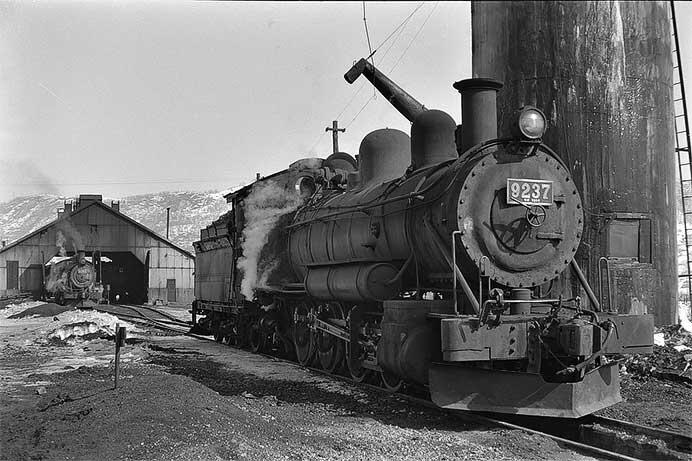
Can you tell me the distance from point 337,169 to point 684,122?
730cm

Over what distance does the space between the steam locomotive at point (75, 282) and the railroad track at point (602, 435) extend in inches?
1337

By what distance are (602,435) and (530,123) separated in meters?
3.85

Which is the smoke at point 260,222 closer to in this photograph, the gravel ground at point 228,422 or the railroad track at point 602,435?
the gravel ground at point 228,422

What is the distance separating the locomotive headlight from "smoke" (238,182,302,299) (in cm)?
788

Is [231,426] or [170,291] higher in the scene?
[170,291]

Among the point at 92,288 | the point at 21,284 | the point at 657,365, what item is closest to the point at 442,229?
the point at 657,365

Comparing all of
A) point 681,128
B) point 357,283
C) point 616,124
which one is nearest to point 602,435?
point 357,283

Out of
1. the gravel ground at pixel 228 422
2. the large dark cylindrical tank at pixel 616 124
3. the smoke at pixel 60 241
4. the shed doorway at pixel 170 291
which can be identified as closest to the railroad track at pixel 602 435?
the gravel ground at pixel 228 422

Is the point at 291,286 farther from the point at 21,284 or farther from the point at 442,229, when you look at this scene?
the point at 21,284

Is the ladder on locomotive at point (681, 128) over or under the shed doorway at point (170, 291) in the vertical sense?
over

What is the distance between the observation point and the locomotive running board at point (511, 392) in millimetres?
8328

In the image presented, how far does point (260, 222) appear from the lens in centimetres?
1641

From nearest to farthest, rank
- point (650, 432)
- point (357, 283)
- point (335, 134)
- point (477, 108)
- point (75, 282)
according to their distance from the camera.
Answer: point (650, 432)
point (477, 108)
point (357, 283)
point (335, 134)
point (75, 282)

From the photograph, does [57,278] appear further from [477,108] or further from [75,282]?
[477,108]
